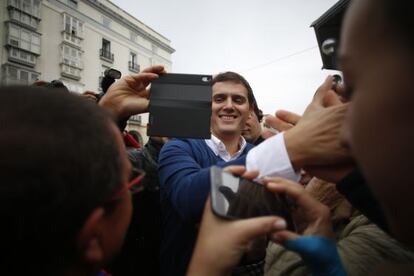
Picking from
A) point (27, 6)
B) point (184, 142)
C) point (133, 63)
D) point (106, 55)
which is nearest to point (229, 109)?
point (184, 142)

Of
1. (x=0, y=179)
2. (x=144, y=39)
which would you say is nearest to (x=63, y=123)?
(x=0, y=179)

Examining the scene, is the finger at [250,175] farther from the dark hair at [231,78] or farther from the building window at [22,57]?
the building window at [22,57]

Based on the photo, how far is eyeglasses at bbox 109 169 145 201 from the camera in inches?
24.6

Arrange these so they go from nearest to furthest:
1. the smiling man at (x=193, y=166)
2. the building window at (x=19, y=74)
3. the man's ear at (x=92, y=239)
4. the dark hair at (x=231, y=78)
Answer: the man's ear at (x=92, y=239) < the smiling man at (x=193, y=166) < the dark hair at (x=231, y=78) < the building window at (x=19, y=74)

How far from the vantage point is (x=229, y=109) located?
186cm

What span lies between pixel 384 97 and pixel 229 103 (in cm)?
146

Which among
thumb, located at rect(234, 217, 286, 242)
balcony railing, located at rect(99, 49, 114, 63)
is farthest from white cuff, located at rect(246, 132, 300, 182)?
balcony railing, located at rect(99, 49, 114, 63)

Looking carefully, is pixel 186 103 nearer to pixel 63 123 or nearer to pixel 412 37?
pixel 63 123

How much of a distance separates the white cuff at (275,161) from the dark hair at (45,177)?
1.59 ft

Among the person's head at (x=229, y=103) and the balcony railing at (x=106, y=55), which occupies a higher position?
the balcony railing at (x=106, y=55)

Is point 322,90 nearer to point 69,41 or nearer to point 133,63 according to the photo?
point 69,41

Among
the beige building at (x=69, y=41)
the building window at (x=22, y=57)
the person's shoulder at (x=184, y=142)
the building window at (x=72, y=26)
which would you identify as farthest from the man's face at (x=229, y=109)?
the building window at (x=72, y=26)

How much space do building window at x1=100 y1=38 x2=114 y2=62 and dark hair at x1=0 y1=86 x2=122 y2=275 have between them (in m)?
20.5

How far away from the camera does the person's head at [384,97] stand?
405 millimetres
